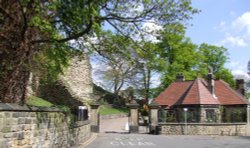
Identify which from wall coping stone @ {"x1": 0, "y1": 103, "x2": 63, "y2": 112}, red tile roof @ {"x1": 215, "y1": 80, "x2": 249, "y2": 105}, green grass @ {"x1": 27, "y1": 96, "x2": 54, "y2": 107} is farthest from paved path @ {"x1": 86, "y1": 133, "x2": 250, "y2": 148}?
red tile roof @ {"x1": 215, "y1": 80, "x2": 249, "y2": 105}

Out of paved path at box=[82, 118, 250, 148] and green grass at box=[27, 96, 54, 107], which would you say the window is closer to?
paved path at box=[82, 118, 250, 148]

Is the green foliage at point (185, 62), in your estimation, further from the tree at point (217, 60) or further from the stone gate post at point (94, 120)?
the stone gate post at point (94, 120)

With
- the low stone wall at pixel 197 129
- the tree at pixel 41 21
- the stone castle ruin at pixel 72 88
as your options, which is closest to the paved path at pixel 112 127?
the stone castle ruin at pixel 72 88

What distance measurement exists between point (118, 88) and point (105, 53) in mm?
53327

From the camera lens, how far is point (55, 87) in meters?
39.8

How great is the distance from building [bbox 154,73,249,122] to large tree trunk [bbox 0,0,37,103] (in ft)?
90.2

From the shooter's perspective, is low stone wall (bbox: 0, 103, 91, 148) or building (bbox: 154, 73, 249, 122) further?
building (bbox: 154, 73, 249, 122)

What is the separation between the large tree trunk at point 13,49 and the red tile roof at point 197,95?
30.9 metres

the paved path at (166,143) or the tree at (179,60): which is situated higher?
the tree at (179,60)

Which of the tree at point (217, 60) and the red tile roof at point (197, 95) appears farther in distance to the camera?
the tree at point (217, 60)

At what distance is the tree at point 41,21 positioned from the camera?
12305mm

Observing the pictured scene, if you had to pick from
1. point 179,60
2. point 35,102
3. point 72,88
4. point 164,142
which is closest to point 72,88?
point 72,88

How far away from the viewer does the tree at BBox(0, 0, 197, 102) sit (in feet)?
40.4

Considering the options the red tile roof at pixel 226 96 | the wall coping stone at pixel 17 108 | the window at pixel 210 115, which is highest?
the red tile roof at pixel 226 96
